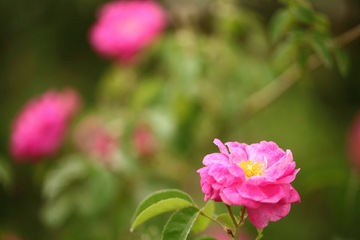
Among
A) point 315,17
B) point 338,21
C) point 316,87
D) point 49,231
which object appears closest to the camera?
point 315,17

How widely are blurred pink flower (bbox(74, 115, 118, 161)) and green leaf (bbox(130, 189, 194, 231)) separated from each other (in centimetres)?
62

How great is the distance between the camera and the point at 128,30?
3.58 feet

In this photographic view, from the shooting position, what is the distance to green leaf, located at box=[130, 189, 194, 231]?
412 mm

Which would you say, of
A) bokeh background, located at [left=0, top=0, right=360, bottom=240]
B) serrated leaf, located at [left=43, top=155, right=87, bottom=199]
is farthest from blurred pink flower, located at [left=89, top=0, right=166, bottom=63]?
serrated leaf, located at [left=43, top=155, right=87, bottom=199]

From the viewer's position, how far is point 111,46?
41.9 inches

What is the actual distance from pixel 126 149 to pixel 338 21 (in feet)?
3.77

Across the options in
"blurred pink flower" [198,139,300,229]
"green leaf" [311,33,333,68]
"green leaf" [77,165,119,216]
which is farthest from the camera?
"green leaf" [77,165,119,216]

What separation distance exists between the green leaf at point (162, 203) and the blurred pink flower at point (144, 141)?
68cm

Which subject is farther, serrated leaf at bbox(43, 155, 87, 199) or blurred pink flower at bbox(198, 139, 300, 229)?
serrated leaf at bbox(43, 155, 87, 199)

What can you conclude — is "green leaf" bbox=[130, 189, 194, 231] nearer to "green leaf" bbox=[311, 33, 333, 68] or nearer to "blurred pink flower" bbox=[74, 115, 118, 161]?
"green leaf" bbox=[311, 33, 333, 68]

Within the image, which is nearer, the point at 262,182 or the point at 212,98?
the point at 262,182

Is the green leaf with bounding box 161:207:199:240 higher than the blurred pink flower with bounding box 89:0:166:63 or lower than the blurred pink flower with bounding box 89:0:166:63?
lower

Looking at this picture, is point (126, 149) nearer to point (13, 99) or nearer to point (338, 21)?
point (338, 21)

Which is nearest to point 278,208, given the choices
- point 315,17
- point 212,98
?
point 315,17
